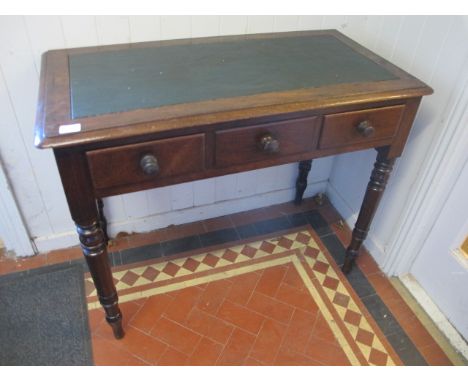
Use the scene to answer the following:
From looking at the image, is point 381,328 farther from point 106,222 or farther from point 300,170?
point 106,222

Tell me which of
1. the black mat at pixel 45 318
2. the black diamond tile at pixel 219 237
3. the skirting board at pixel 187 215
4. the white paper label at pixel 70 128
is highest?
the white paper label at pixel 70 128

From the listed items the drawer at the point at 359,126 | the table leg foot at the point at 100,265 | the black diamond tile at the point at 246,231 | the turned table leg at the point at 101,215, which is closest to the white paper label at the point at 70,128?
the table leg foot at the point at 100,265

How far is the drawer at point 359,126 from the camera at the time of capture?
4.22 ft

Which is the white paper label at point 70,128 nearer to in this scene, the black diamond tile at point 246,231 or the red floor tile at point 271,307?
the red floor tile at point 271,307

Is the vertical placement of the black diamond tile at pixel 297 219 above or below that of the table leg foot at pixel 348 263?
below

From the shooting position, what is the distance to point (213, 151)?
121cm

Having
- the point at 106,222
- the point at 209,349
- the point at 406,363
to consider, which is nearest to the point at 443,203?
the point at 406,363

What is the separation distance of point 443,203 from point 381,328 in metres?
0.59

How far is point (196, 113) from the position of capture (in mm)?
1123

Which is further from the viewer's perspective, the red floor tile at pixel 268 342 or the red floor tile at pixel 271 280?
the red floor tile at pixel 271 280

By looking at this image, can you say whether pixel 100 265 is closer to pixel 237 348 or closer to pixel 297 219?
pixel 237 348

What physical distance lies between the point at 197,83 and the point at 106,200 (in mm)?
902

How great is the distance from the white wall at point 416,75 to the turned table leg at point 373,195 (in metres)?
0.21

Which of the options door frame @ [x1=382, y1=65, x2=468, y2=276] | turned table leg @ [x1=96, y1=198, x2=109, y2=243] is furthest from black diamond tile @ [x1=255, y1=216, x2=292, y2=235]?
turned table leg @ [x1=96, y1=198, x2=109, y2=243]
